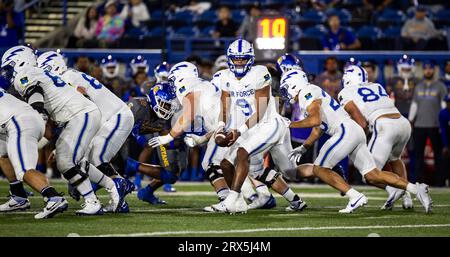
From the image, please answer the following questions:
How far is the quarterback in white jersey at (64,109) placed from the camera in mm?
9273


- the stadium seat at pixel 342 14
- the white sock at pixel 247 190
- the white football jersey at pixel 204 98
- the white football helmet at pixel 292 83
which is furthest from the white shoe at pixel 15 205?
the stadium seat at pixel 342 14

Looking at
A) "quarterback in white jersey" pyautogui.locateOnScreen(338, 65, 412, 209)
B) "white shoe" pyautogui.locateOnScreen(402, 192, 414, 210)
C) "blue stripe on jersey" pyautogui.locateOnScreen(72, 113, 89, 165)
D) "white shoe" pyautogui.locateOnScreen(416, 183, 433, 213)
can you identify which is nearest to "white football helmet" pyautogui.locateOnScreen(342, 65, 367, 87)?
"quarterback in white jersey" pyautogui.locateOnScreen(338, 65, 412, 209)

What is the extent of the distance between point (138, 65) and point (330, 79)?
283 cm

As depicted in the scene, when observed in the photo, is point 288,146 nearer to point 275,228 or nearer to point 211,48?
point 275,228

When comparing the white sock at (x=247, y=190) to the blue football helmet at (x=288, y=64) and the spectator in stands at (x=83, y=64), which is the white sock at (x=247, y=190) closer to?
the blue football helmet at (x=288, y=64)

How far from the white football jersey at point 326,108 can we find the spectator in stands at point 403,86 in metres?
4.86

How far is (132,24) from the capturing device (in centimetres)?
1875

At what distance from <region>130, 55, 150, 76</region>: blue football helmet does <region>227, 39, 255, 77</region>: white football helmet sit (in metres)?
5.19

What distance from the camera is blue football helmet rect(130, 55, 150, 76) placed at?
1529 centimetres

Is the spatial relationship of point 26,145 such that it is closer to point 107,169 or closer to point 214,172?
point 107,169

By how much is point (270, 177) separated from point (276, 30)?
485cm

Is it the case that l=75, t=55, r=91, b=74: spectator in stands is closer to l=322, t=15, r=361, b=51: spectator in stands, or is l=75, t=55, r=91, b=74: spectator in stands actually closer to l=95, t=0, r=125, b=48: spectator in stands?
l=95, t=0, r=125, b=48: spectator in stands
